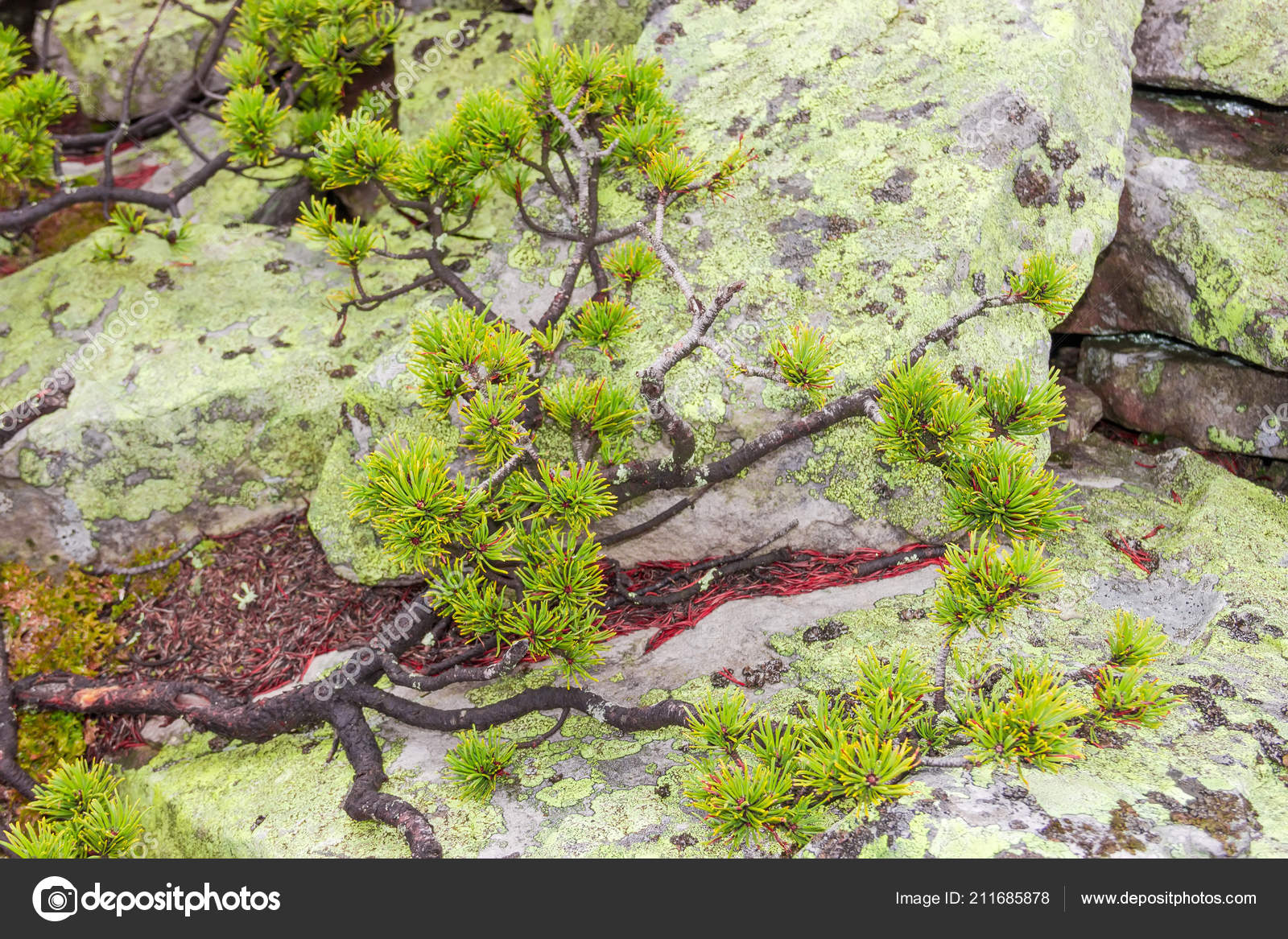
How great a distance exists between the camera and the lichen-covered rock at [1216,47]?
6008 mm

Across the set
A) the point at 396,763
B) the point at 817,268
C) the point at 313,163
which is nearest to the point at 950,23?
the point at 817,268

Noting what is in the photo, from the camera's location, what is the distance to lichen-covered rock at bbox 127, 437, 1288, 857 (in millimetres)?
3139

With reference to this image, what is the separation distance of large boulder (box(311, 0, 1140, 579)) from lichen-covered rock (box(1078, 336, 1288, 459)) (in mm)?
1238

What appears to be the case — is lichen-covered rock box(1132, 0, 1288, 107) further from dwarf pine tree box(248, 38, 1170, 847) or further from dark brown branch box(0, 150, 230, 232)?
dark brown branch box(0, 150, 230, 232)

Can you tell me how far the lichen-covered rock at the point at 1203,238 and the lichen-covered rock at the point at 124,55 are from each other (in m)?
7.81

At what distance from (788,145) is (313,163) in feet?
9.29

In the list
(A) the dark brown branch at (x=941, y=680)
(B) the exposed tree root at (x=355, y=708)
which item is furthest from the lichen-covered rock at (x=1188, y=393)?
(B) the exposed tree root at (x=355, y=708)

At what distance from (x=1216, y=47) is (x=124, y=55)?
354 inches

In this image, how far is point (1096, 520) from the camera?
198 inches

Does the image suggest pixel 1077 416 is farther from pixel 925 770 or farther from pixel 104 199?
pixel 104 199
